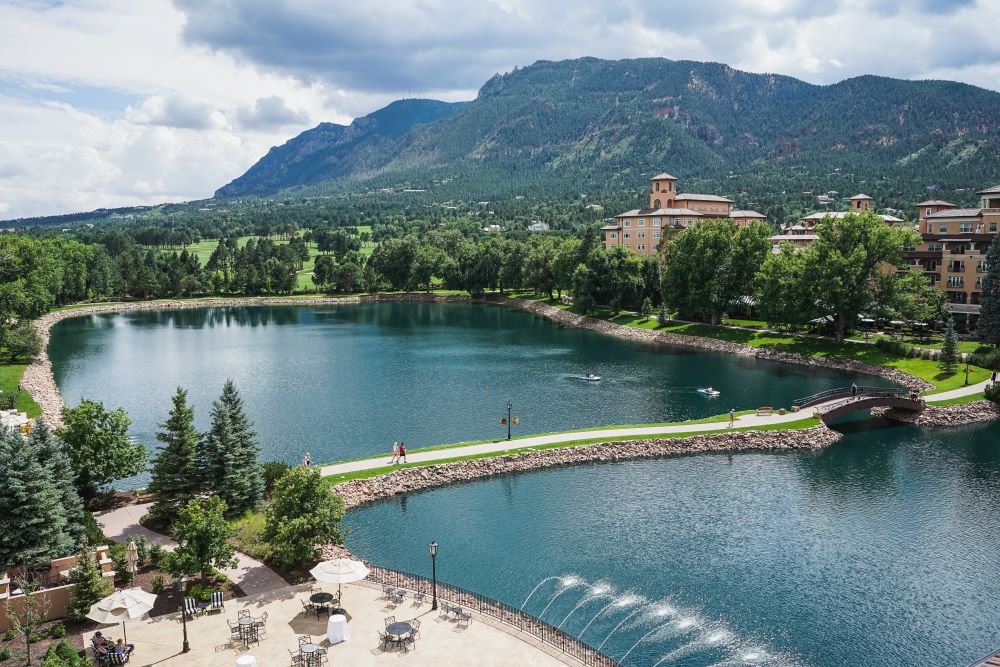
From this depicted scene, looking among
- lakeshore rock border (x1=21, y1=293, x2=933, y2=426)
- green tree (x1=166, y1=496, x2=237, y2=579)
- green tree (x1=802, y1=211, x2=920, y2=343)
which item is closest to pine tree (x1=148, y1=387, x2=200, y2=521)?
green tree (x1=166, y1=496, x2=237, y2=579)

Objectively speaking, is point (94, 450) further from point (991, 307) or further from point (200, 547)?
point (991, 307)

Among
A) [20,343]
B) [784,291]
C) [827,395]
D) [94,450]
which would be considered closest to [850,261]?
[784,291]

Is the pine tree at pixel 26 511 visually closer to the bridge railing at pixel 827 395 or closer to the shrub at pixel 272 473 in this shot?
the shrub at pixel 272 473

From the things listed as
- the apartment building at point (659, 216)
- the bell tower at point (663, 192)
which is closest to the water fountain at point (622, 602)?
the apartment building at point (659, 216)

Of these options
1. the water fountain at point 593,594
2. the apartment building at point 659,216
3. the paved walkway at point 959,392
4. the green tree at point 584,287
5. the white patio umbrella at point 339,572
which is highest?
the apartment building at point 659,216

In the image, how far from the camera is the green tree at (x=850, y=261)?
3044 inches

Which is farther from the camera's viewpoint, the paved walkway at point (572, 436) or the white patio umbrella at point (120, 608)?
the paved walkway at point (572, 436)

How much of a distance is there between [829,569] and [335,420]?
3850 centimetres

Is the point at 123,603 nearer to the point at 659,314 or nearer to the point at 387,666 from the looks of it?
the point at 387,666

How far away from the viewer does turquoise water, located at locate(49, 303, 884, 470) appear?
5644 cm

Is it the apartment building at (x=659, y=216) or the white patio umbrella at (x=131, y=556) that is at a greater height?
the apartment building at (x=659, y=216)

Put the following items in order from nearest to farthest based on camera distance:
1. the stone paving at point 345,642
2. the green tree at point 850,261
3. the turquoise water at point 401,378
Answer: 1. the stone paving at point 345,642
2. the turquoise water at point 401,378
3. the green tree at point 850,261

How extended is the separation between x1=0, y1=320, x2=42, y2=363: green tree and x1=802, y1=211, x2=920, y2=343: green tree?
87.3 meters

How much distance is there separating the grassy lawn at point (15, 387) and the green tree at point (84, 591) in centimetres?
3536
